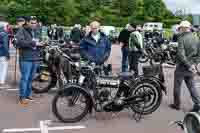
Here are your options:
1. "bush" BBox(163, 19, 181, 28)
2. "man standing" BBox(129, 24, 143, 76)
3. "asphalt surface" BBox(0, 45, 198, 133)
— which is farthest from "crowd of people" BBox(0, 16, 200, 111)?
"bush" BBox(163, 19, 181, 28)

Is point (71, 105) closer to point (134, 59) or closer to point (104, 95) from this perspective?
point (104, 95)

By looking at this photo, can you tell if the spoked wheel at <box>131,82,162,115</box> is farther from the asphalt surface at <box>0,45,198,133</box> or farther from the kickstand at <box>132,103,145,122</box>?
the asphalt surface at <box>0,45,198,133</box>

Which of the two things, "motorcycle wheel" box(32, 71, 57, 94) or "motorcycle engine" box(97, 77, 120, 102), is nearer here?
"motorcycle engine" box(97, 77, 120, 102)

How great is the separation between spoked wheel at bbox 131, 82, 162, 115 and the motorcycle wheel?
8.95 feet

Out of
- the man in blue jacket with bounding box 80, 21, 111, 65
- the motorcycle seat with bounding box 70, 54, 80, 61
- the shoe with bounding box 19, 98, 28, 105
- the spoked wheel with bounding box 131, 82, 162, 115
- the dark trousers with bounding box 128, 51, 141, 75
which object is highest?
the man in blue jacket with bounding box 80, 21, 111, 65

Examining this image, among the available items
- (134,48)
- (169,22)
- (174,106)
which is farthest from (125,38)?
(169,22)

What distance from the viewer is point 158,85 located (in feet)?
24.8

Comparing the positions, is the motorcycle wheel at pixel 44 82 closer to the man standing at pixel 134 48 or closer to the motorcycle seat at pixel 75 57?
the motorcycle seat at pixel 75 57

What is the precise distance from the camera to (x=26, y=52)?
8.34 metres

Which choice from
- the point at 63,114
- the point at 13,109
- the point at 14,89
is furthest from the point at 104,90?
the point at 14,89

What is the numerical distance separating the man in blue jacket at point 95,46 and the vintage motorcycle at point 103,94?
0.87 ft

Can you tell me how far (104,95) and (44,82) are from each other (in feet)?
9.24

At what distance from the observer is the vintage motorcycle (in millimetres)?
6973

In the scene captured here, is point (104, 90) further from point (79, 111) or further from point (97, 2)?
point (97, 2)
